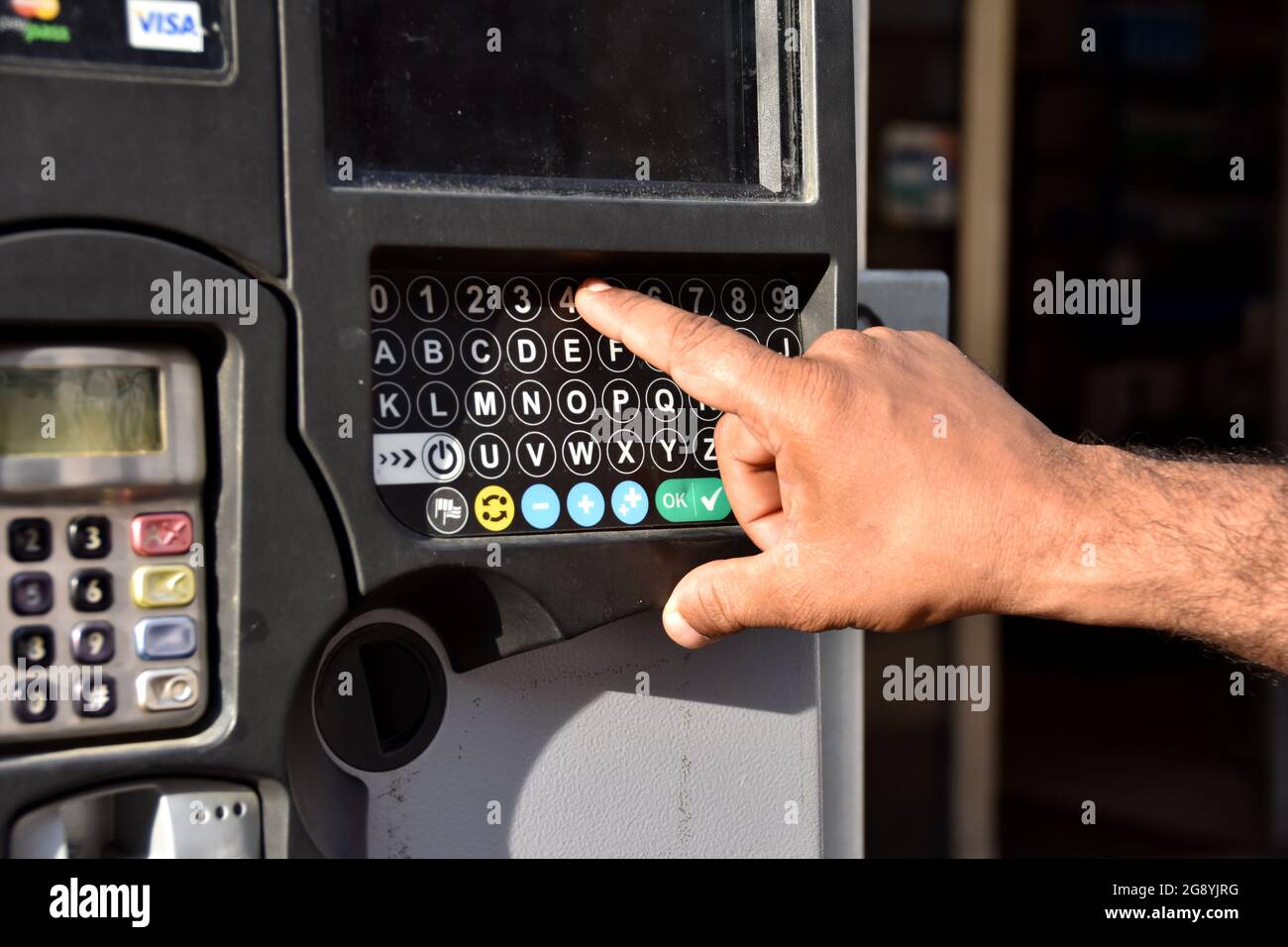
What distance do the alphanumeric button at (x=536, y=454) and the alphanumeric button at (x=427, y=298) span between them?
0.36 ft

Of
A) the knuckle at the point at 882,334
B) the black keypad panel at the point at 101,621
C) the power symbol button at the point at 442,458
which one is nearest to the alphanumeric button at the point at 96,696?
the black keypad panel at the point at 101,621

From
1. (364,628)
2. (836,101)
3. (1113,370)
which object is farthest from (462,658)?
(1113,370)

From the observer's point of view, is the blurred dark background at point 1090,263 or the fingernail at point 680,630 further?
the blurred dark background at point 1090,263

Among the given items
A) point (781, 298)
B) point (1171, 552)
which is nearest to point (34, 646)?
point (781, 298)

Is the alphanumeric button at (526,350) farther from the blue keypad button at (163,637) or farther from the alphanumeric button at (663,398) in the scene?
the blue keypad button at (163,637)

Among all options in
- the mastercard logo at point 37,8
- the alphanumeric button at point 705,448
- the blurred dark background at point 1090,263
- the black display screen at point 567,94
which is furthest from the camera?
the blurred dark background at point 1090,263

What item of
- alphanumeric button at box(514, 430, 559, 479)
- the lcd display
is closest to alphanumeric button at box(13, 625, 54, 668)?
the lcd display

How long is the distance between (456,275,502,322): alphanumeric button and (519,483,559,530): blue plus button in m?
0.13

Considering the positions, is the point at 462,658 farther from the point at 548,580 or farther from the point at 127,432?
the point at 127,432

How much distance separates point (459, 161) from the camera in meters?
0.94

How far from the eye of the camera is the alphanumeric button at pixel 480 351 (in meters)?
0.95

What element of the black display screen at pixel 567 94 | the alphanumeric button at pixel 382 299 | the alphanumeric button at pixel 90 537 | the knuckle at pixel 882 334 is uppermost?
the black display screen at pixel 567 94

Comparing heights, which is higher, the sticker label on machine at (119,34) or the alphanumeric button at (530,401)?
the sticker label on machine at (119,34)
